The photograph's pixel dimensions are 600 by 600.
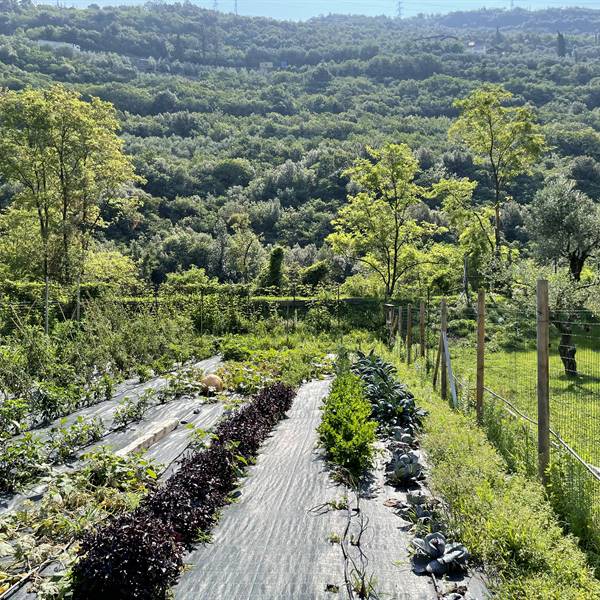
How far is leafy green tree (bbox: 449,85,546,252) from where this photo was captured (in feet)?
87.5

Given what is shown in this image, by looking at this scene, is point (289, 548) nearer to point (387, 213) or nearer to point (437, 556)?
point (437, 556)

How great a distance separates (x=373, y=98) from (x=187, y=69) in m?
54.9

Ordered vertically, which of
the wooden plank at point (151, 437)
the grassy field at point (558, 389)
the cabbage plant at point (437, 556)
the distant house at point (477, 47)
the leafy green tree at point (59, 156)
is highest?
the distant house at point (477, 47)

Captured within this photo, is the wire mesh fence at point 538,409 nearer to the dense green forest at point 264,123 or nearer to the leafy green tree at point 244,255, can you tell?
the dense green forest at point 264,123

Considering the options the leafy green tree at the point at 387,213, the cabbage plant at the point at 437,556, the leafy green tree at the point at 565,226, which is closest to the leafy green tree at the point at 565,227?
the leafy green tree at the point at 565,226

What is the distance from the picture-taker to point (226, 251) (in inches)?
1912

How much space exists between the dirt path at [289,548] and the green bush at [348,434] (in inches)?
10.1

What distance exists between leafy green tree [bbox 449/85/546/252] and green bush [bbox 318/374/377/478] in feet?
70.9

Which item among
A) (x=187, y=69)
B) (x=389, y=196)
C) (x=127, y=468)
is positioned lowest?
(x=127, y=468)

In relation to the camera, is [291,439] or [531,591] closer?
[531,591]

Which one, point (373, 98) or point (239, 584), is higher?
point (373, 98)

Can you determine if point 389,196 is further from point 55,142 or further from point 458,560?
point 458,560

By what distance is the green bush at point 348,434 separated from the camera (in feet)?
18.5

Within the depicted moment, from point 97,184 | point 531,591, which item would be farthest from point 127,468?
point 97,184
